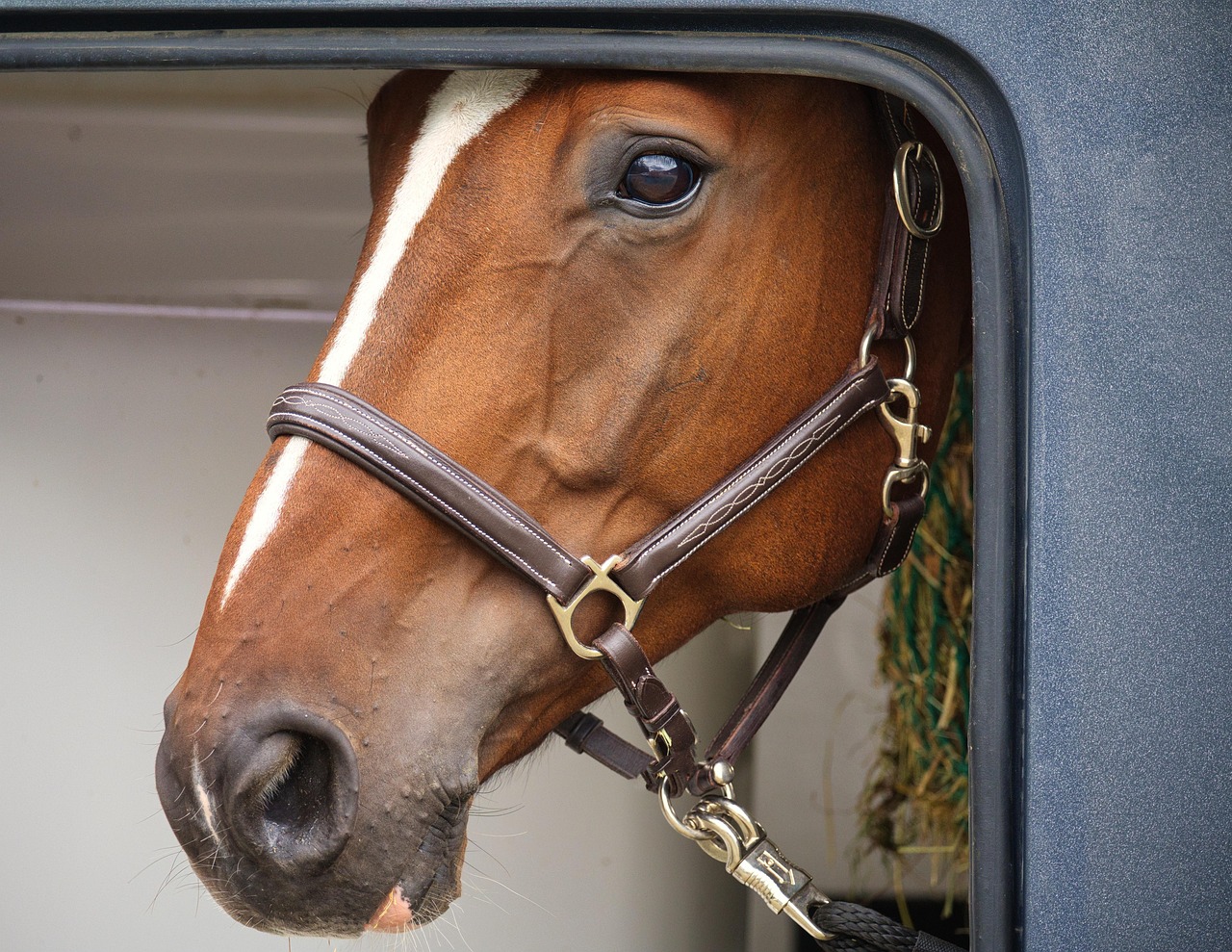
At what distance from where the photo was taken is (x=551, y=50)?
851 millimetres

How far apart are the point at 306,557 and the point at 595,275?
40 cm

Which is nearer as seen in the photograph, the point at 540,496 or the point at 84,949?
the point at 540,496

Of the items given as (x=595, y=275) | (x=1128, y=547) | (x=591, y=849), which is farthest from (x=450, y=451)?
(x=591, y=849)

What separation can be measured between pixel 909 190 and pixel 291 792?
3.03 ft

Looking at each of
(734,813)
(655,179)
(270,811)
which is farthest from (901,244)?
(270,811)

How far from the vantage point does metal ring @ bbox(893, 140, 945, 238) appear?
3.59 ft

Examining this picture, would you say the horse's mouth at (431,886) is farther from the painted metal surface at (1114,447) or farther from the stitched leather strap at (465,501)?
the painted metal surface at (1114,447)

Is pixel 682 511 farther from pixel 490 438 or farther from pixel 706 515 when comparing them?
pixel 490 438

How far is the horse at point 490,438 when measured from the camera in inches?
35.9

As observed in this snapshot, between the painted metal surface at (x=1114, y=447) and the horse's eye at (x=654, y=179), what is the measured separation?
0.56 ft

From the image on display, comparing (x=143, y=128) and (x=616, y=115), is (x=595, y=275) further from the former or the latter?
(x=143, y=128)

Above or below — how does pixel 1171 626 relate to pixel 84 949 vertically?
above

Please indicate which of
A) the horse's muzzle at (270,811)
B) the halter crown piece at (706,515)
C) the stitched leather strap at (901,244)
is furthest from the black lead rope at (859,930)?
the stitched leather strap at (901,244)

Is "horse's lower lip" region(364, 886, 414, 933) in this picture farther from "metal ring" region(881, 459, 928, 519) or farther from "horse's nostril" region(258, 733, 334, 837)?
"metal ring" region(881, 459, 928, 519)
